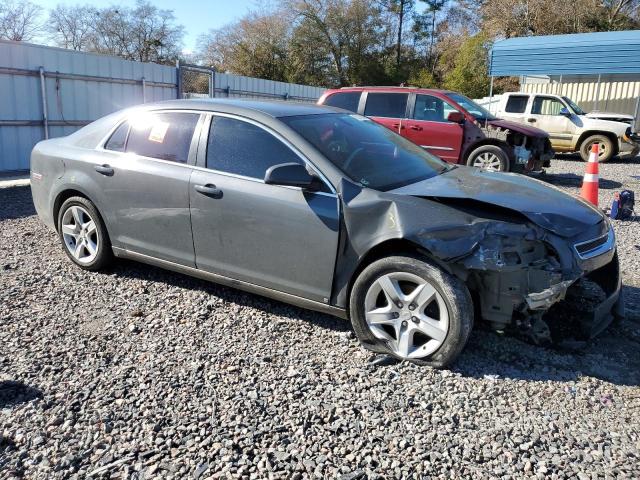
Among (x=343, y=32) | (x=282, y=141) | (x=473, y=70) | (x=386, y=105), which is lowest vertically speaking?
(x=282, y=141)

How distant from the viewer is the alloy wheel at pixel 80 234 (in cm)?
484

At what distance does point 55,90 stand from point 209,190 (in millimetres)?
8570

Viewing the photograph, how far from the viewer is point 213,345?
3.63 meters

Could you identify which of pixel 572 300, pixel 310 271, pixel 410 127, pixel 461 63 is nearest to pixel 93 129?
pixel 310 271

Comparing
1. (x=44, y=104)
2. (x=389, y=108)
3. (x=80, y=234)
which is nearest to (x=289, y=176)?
(x=80, y=234)

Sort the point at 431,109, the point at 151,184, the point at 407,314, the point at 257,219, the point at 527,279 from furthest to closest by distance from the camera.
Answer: the point at 431,109 < the point at 151,184 < the point at 257,219 < the point at 407,314 < the point at 527,279

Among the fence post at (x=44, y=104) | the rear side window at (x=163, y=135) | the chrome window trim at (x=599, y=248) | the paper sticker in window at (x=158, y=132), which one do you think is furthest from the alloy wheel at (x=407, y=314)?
the fence post at (x=44, y=104)

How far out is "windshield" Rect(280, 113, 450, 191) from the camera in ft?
12.2

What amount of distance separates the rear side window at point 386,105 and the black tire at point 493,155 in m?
1.57

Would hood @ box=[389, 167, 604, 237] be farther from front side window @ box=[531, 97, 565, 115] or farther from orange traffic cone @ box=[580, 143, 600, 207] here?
front side window @ box=[531, 97, 565, 115]

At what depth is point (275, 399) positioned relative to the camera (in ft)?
9.88

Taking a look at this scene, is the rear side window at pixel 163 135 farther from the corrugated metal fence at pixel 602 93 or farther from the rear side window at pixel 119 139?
the corrugated metal fence at pixel 602 93

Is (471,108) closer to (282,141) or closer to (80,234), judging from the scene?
(282,141)

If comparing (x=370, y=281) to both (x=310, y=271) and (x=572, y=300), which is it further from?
(x=572, y=300)
